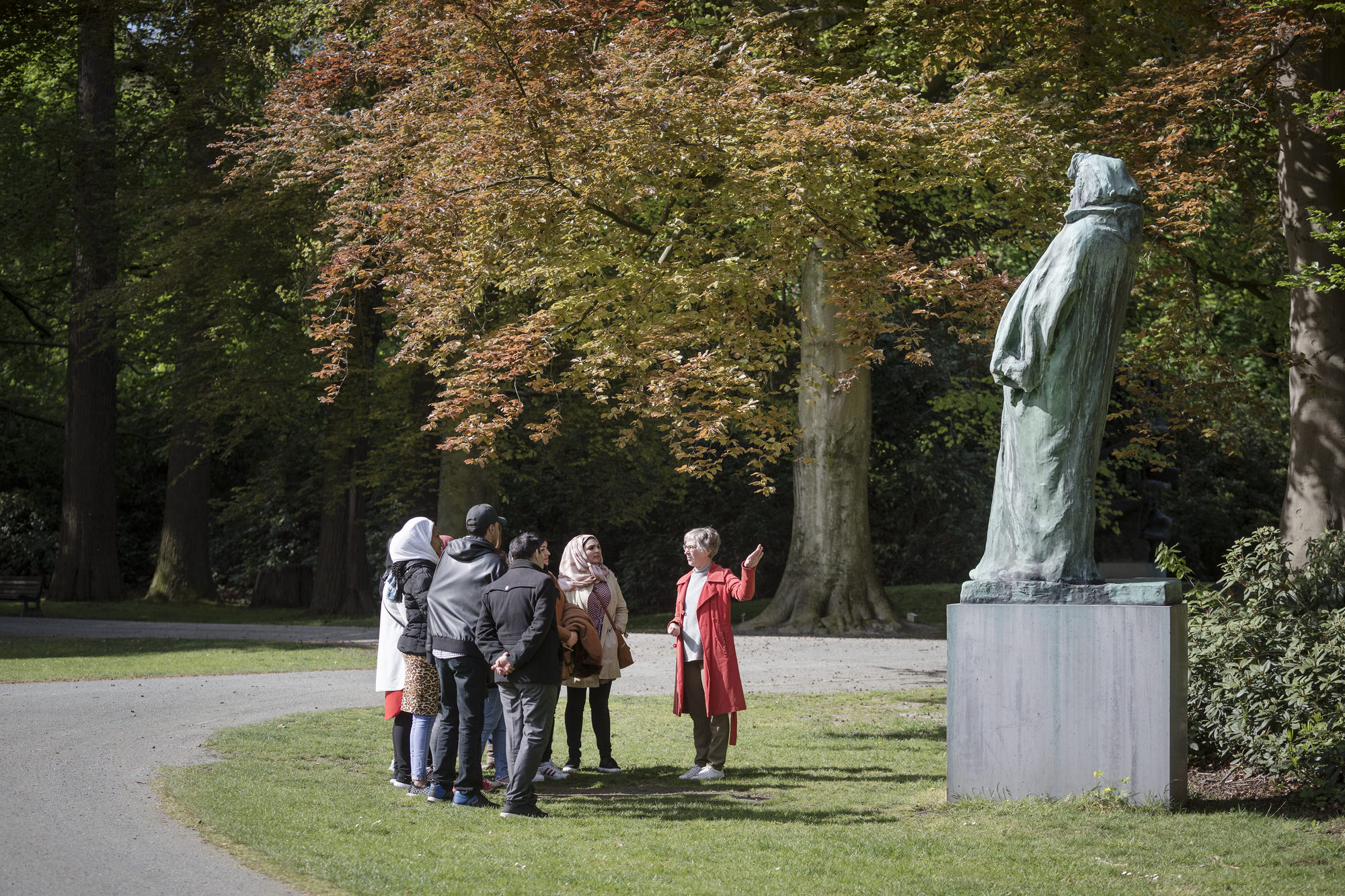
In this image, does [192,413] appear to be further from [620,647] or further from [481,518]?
[481,518]

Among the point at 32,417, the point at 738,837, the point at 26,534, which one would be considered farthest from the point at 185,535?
the point at 738,837

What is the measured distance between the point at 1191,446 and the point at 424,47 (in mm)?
20976

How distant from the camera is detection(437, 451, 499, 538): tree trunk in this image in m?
21.2

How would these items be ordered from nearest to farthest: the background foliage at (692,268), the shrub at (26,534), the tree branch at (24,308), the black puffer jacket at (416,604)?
the black puffer jacket at (416,604)
the background foliage at (692,268)
the tree branch at (24,308)
the shrub at (26,534)

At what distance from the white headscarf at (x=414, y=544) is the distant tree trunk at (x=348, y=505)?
14.5 metres

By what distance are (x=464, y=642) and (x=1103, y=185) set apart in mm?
4477

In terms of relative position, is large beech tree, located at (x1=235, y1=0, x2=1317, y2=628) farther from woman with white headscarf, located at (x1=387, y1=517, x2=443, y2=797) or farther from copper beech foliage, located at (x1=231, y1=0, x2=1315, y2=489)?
woman with white headscarf, located at (x1=387, y1=517, x2=443, y2=797)

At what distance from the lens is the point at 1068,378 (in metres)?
7.38

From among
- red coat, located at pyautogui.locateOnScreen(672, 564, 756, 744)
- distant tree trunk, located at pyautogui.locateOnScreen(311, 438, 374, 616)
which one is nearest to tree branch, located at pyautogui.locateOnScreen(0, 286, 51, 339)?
distant tree trunk, located at pyautogui.locateOnScreen(311, 438, 374, 616)

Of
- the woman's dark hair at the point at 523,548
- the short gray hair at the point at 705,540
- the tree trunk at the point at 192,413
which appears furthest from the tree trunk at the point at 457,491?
the woman's dark hair at the point at 523,548

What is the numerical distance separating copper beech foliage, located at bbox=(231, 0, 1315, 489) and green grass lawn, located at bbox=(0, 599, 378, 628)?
1013cm

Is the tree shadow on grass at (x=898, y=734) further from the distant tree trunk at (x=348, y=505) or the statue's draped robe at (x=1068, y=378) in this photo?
the distant tree trunk at (x=348, y=505)

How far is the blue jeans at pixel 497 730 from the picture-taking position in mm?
8445

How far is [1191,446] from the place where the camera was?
96.7 ft
